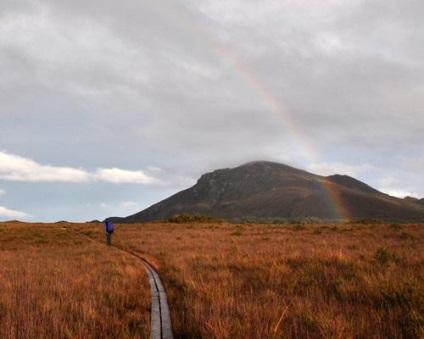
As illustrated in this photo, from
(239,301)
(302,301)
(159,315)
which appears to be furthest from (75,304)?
(302,301)

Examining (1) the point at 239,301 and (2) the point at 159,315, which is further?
(1) the point at 239,301

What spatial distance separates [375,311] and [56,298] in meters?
6.80

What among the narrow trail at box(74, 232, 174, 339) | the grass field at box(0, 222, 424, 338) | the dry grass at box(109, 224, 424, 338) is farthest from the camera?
Answer: the narrow trail at box(74, 232, 174, 339)

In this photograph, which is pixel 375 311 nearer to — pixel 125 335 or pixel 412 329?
pixel 412 329

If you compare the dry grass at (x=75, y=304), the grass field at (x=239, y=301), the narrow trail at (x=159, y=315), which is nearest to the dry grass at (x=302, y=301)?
the grass field at (x=239, y=301)

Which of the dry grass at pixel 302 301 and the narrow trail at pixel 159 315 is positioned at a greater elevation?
the dry grass at pixel 302 301

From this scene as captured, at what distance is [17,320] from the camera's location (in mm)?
7355

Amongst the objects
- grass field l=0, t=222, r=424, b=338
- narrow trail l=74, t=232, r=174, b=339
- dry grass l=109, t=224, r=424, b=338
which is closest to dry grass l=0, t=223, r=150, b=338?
grass field l=0, t=222, r=424, b=338

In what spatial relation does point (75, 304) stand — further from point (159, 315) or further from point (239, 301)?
point (239, 301)

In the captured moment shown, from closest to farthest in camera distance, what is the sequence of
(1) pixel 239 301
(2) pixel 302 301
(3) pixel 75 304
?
(2) pixel 302 301, (1) pixel 239 301, (3) pixel 75 304

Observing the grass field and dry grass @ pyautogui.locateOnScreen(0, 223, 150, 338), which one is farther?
dry grass @ pyautogui.locateOnScreen(0, 223, 150, 338)

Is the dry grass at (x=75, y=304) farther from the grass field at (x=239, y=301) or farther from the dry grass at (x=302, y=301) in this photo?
the dry grass at (x=302, y=301)

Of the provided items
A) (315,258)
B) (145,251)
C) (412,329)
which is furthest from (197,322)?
(145,251)

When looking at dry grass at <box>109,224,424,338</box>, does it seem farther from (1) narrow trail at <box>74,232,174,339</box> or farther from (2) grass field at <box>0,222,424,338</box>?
(1) narrow trail at <box>74,232,174,339</box>
